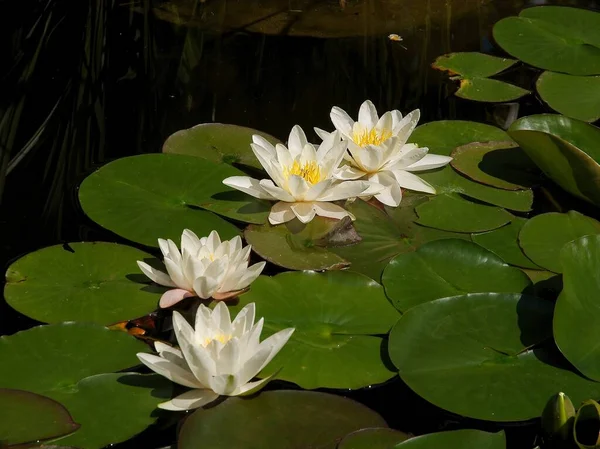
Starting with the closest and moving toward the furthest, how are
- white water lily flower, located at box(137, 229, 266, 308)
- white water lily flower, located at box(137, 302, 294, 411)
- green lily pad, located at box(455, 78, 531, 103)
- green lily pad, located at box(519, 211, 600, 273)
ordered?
1. white water lily flower, located at box(137, 302, 294, 411)
2. white water lily flower, located at box(137, 229, 266, 308)
3. green lily pad, located at box(519, 211, 600, 273)
4. green lily pad, located at box(455, 78, 531, 103)

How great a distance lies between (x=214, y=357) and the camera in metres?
1.69

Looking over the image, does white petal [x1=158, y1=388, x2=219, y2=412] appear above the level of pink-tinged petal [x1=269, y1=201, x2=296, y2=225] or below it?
below

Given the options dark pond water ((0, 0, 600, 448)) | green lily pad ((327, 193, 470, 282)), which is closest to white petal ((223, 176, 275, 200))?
green lily pad ((327, 193, 470, 282))

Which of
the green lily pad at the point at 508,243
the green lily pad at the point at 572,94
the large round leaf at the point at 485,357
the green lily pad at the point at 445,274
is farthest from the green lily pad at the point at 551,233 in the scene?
the green lily pad at the point at 572,94

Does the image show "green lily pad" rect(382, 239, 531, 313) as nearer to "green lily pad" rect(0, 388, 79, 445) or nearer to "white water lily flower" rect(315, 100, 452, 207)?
"white water lily flower" rect(315, 100, 452, 207)

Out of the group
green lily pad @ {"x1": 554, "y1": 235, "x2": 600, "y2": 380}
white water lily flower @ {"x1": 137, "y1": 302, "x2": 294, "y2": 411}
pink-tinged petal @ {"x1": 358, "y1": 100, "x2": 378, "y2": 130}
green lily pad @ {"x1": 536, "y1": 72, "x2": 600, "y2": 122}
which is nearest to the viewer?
white water lily flower @ {"x1": 137, "y1": 302, "x2": 294, "y2": 411}

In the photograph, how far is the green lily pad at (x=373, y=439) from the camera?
1.61 meters

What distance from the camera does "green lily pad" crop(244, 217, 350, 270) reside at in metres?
2.20

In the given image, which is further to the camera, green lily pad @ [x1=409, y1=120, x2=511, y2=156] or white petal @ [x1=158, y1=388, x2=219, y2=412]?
green lily pad @ [x1=409, y1=120, x2=511, y2=156]

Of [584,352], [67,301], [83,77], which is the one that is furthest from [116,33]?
[584,352]

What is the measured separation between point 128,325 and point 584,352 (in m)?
1.13

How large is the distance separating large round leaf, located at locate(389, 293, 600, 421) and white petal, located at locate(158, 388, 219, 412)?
1.48 ft

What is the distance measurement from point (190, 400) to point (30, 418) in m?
0.33

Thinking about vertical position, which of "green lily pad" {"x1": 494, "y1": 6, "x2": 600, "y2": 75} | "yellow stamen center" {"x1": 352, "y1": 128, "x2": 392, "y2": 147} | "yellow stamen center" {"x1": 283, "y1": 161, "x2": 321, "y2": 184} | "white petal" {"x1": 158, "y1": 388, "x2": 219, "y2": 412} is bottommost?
"white petal" {"x1": 158, "y1": 388, "x2": 219, "y2": 412}
